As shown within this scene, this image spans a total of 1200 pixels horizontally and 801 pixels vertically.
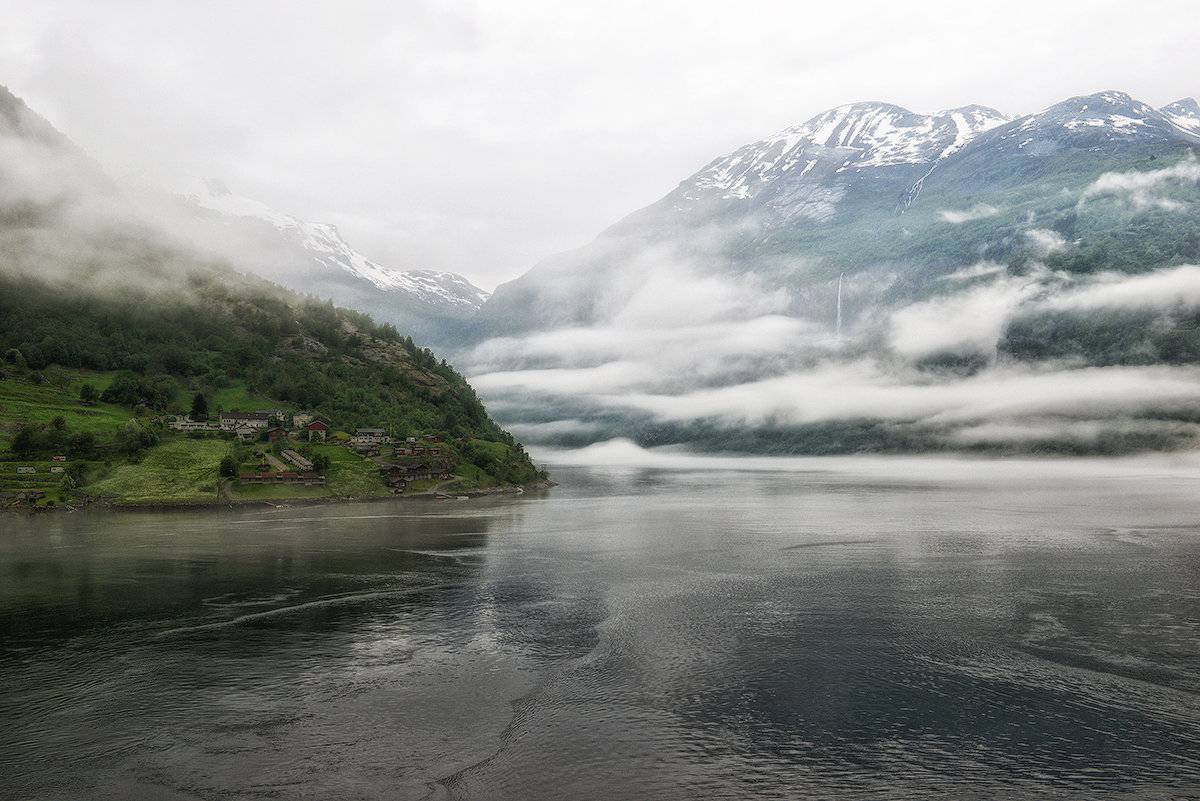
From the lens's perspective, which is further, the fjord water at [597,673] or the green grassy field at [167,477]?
the green grassy field at [167,477]

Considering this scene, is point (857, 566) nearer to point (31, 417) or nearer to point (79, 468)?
point (79, 468)

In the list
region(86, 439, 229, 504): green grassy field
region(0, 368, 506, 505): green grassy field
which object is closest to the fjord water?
region(86, 439, 229, 504): green grassy field

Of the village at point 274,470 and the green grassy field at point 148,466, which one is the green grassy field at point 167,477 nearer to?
the green grassy field at point 148,466

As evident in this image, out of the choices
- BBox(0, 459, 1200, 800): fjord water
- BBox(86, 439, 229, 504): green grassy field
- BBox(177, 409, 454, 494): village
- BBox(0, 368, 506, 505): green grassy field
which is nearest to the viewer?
BBox(0, 459, 1200, 800): fjord water

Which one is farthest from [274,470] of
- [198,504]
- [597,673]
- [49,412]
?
[597,673]

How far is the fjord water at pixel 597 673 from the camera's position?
3350 centimetres

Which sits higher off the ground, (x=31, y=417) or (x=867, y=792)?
(x=31, y=417)

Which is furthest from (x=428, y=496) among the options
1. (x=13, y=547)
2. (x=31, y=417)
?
(x=31, y=417)

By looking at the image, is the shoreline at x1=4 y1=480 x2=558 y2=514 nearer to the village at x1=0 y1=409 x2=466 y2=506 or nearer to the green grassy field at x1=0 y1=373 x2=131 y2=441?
the village at x1=0 y1=409 x2=466 y2=506

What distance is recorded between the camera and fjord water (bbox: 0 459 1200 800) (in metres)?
33.5

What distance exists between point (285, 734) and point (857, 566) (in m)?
70.3

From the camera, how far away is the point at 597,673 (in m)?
47.8

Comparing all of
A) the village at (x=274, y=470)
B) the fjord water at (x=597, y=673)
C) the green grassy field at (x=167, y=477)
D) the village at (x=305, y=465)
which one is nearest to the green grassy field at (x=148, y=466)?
the green grassy field at (x=167, y=477)

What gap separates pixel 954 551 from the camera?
3912 inches
